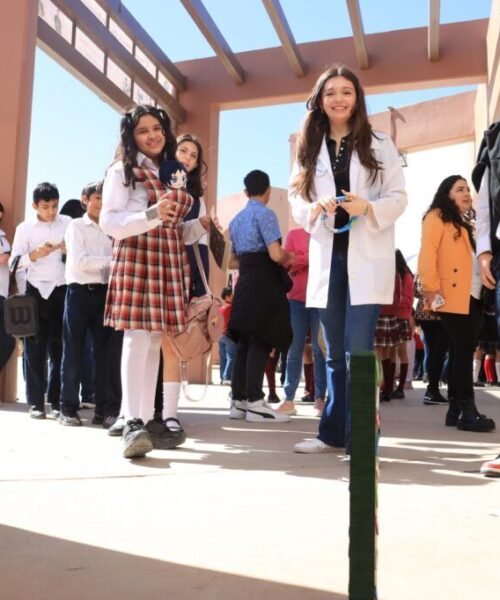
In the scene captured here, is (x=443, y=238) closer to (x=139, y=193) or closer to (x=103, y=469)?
(x=139, y=193)

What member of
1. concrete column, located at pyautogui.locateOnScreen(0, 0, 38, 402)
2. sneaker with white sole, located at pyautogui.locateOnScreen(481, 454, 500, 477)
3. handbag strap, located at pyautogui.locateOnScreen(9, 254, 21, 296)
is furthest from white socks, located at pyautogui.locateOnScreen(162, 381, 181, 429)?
concrete column, located at pyautogui.locateOnScreen(0, 0, 38, 402)

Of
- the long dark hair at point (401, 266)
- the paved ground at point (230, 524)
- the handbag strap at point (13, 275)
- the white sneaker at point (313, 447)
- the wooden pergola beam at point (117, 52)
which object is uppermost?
the wooden pergola beam at point (117, 52)

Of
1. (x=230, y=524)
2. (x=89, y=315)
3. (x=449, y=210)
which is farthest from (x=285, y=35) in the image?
(x=230, y=524)

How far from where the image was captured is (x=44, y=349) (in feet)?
16.1

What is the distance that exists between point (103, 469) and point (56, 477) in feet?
0.74

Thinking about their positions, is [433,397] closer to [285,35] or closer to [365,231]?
[365,231]

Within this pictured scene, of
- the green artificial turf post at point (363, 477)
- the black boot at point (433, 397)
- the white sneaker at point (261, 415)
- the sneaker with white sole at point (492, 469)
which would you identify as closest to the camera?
the green artificial turf post at point (363, 477)

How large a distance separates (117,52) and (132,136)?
478 centimetres

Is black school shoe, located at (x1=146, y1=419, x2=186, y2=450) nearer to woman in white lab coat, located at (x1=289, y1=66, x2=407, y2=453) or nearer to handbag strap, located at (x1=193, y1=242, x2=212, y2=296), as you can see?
woman in white lab coat, located at (x1=289, y1=66, x2=407, y2=453)

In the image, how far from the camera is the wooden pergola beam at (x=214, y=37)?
291 inches

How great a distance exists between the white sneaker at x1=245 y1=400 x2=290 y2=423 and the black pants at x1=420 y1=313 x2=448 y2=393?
1.99 metres

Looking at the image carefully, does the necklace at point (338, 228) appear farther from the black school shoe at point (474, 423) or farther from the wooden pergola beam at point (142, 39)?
the wooden pergola beam at point (142, 39)

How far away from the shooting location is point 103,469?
2.74 metres

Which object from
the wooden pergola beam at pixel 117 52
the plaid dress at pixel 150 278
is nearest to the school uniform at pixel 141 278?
the plaid dress at pixel 150 278
